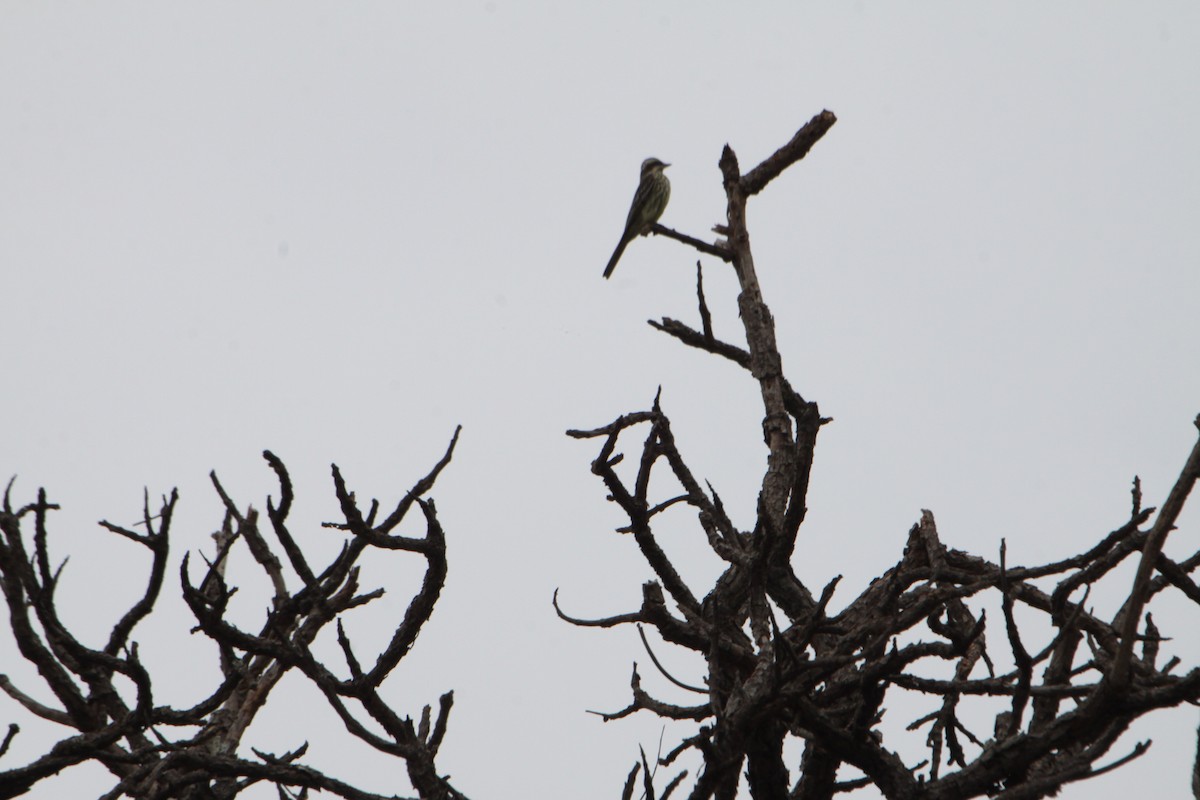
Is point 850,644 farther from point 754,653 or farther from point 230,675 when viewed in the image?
point 230,675

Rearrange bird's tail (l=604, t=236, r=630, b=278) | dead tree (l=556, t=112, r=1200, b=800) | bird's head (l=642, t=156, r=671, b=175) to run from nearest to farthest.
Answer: dead tree (l=556, t=112, r=1200, b=800) → bird's tail (l=604, t=236, r=630, b=278) → bird's head (l=642, t=156, r=671, b=175)

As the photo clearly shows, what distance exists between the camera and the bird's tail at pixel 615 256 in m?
13.6

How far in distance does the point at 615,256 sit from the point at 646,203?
96 cm

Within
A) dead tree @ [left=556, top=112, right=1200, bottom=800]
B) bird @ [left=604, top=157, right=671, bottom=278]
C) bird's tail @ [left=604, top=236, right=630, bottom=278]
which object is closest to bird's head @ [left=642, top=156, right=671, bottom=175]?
bird @ [left=604, top=157, right=671, bottom=278]

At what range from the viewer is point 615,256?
1377cm

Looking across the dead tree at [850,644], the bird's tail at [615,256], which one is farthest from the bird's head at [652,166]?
the dead tree at [850,644]

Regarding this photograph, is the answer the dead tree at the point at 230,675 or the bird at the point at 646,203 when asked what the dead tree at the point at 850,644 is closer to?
the dead tree at the point at 230,675


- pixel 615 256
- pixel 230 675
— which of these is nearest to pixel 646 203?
pixel 615 256

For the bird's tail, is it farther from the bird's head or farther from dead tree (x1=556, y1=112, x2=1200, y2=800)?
dead tree (x1=556, y1=112, x2=1200, y2=800)

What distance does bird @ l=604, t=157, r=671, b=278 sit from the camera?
1393 centimetres

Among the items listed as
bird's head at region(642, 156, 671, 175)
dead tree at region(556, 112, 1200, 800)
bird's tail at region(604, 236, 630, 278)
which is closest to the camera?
dead tree at region(556, 112, 1200, 800)

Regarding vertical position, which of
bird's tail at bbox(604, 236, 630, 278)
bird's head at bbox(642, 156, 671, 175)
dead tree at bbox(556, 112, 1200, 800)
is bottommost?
dead tree at bbox(556, 112, 1200, 800)

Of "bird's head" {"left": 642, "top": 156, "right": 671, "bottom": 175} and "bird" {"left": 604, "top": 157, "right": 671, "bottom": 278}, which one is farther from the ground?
"bird's head" {"left": 642, "top": 156, "right": 671, "bottom": 175}

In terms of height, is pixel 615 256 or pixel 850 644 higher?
pixel 615 256
